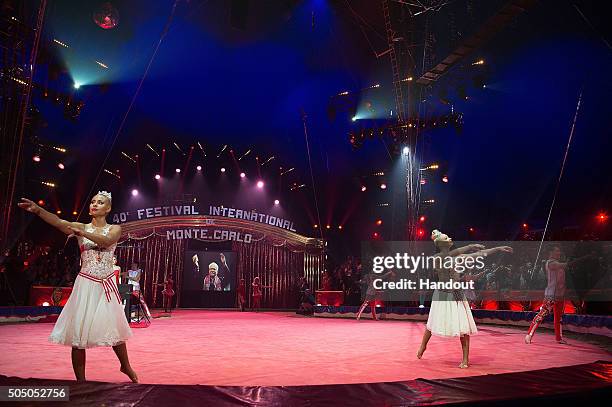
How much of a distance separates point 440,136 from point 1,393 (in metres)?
23.3

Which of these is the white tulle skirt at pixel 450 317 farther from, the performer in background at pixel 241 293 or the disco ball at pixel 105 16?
the performer in background at pixel 241 293

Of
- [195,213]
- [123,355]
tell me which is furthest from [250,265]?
[123,355]

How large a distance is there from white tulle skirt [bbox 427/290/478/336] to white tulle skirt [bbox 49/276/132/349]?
13.7ft

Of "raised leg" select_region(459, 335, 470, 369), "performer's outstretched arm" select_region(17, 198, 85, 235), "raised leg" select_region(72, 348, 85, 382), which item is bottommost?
"raised leg" select_region(459, 335, 470, 369)

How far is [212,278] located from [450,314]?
1873cm

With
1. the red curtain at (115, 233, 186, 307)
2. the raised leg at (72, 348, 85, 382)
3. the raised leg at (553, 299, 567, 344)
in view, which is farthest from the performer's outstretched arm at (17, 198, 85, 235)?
the red curtain at (115, 233, 186, 307)

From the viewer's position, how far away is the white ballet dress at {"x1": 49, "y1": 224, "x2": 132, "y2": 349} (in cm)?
385

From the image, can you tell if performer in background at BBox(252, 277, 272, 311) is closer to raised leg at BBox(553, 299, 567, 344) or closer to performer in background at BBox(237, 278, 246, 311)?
performer in background at BBox(237, 278, 246, 311)

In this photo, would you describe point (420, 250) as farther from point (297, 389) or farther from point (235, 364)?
point (297, 389)

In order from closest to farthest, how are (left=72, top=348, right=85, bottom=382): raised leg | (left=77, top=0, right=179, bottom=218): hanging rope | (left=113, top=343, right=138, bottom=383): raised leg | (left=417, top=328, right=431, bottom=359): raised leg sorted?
(left=72, top=348, right=85, bottom=382): raised leg
(left=113, top=343, right=138, bottom=383): raised leg
(left=417, top=328, right=431, bottom=359): raised leg
(left=77, top=0, right=179, bottom=218): hanging rope

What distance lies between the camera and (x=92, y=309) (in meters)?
3.94

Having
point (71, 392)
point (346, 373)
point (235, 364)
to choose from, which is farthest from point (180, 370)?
point (71, 392)

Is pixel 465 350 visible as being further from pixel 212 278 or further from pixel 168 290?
pixel 212 278

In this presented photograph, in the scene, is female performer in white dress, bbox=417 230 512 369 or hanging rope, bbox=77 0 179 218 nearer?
female performer in white dress, bbox=417 230 512 369
